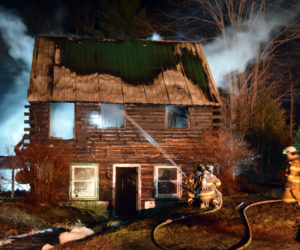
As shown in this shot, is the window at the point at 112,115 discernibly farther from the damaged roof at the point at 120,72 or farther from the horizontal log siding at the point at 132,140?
the damaged roof at the point at 120,72

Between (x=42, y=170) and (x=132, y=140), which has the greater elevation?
(x=132, y=140)

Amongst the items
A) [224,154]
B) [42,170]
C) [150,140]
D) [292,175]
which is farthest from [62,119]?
[292,175]

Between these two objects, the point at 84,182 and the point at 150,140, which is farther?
the point at 150,140

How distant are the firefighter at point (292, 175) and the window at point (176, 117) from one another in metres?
8.22

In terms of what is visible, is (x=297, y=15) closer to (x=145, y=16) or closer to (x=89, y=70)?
(x=145, y=16)

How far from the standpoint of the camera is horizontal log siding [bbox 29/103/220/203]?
1705 cm

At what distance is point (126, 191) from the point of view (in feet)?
61.1

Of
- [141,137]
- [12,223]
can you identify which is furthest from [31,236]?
[141,137]

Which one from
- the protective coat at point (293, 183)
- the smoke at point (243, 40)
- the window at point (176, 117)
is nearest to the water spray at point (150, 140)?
the window at point (176, 117)

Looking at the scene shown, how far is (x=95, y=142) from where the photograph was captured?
1719 centimetres

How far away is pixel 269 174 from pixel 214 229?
18.2 metres

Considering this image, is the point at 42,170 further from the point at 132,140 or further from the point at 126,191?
the point at 126,191

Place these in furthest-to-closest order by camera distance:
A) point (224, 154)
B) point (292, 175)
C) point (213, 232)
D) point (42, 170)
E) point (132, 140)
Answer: point (224, 154), point (132, 140), point (42, 170), point (292, 175), point (213, 232)

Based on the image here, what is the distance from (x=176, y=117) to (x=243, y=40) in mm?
13116
